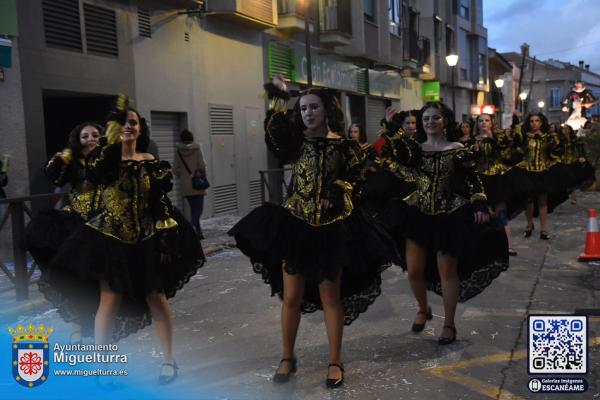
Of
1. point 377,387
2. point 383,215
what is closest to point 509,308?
point 383,215

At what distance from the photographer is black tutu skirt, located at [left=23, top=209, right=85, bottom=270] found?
16.8 feet

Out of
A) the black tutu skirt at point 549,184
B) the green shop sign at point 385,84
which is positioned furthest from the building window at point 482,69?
the black tutu skirt at point 549,184

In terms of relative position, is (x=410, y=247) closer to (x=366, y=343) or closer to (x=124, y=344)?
(x=366, y=343)

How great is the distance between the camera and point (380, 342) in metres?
5.30

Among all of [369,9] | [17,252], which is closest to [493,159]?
[17,252]

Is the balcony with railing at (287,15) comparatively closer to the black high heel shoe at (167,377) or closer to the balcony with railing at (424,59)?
the balcony with railing at (424,59)

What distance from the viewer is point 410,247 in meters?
5.43

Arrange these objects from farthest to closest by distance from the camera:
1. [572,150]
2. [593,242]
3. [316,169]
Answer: [572,150] → [593,242] → [316,169]

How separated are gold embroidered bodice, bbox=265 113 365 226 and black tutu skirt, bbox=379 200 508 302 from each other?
3.21 feet

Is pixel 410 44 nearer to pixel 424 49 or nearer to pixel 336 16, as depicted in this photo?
pixel 424 49

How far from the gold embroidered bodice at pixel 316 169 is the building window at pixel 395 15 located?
924 inches

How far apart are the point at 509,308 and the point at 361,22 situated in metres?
18.0

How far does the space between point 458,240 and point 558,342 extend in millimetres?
1372

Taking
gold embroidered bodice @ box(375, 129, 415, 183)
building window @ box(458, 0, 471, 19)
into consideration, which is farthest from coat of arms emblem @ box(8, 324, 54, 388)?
building window @ box(458, 0, 471, 19)
